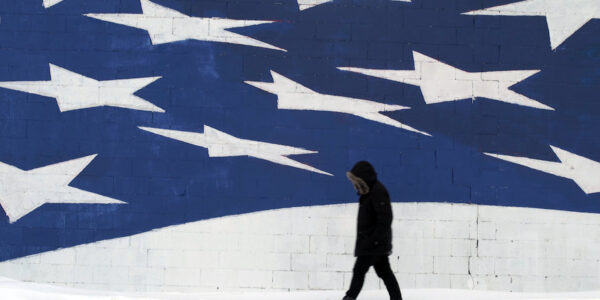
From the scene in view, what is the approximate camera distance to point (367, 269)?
6.67 metres

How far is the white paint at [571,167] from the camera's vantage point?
7863 millimetres

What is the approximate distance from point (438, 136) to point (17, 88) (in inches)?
181

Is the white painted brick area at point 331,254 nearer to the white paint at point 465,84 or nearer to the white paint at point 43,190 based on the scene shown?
the white paint at point 43,190

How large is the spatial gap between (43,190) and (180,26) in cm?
231

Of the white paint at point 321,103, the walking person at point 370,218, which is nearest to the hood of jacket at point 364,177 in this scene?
the walking person at point 370,218

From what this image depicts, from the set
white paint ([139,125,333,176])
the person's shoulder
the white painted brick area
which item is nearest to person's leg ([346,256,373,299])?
the person's shoulder

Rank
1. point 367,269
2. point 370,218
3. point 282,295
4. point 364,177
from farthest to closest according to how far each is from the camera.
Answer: point 282,295 < point 367,269 < point 370,218 < point 364,177

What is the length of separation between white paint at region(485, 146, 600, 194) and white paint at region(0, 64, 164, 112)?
4050mm

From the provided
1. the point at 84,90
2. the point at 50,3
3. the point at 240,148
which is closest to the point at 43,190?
the point at 84,90

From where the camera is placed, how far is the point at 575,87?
7887 millimetres

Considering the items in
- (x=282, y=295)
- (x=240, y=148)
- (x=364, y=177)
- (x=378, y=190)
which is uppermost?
(x=240, y=148)

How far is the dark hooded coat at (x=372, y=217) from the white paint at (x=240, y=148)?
1.44m

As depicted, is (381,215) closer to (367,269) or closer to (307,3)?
(367,269)

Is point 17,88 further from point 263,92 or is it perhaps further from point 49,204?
point 263,92
